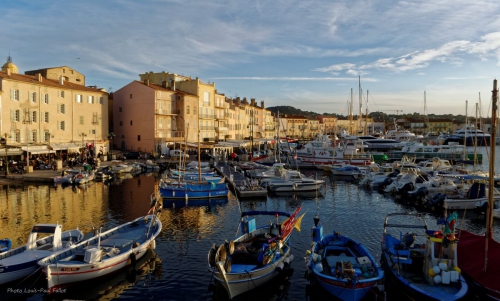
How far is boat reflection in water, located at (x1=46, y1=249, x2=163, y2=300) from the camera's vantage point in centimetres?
1584

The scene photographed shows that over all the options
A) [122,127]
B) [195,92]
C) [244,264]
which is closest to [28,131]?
[122,127]

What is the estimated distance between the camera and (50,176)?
45.1 metres

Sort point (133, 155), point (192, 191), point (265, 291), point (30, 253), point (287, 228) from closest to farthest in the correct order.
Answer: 1. point (265, 291)
2. point (30, 253)
3. point (287, 228)
4. point (192, 191)
5. point (133, 155)

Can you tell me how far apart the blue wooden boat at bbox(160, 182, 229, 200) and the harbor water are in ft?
4.99

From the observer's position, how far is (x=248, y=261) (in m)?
16.8

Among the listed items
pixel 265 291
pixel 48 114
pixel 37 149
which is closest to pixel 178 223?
pixel 265 291

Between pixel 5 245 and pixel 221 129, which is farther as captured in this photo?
pixel 221 129

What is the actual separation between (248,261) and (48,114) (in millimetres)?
50151

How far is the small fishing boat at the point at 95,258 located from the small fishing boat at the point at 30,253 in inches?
27.7

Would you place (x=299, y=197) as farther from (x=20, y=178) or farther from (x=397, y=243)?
(x=20, y=178)

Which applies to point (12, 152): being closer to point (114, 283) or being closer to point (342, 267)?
point (114, 283)

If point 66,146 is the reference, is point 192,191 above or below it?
below

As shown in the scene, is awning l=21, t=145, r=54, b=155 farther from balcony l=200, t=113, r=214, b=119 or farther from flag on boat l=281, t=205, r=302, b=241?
flag on boat l=281, t=205, r=302, b=241

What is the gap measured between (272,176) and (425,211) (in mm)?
18018
